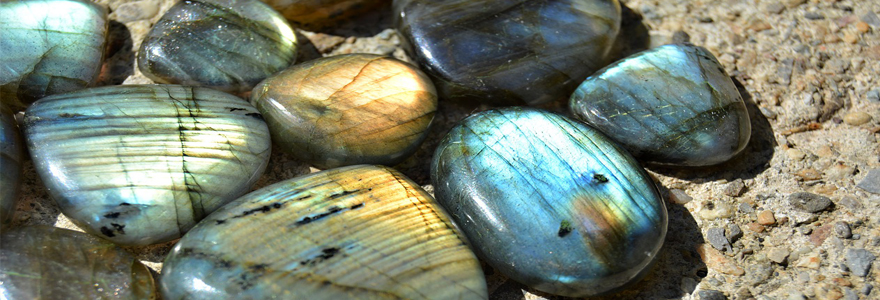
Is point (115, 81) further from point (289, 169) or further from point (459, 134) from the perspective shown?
point (459, 134)

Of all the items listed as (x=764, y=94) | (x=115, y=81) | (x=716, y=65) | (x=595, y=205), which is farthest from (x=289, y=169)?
(x=764, y=94)

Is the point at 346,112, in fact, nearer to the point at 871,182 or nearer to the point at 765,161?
the point at 765,161

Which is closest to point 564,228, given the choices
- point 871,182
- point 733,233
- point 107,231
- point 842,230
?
point 733,233

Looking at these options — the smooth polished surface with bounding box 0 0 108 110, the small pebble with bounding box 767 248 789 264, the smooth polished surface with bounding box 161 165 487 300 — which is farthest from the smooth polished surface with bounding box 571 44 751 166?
the smooth polished surface with bounding box 0 0 108 110

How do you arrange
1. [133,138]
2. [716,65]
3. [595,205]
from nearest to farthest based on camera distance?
[595,205] → [133,138] → [716,65]

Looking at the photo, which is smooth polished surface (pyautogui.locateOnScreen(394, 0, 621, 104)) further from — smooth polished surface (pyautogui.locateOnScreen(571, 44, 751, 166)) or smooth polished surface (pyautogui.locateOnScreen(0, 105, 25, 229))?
smooth polished surface (pyautogui.locateOnScreen(0, 105, 25, 229))

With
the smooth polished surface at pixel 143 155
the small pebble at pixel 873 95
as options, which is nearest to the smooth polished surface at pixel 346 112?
the smooth polished surface at pixel 143 155

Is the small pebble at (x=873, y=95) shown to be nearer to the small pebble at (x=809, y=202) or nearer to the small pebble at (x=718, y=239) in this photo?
the small pebble at (x=809, y=202)
